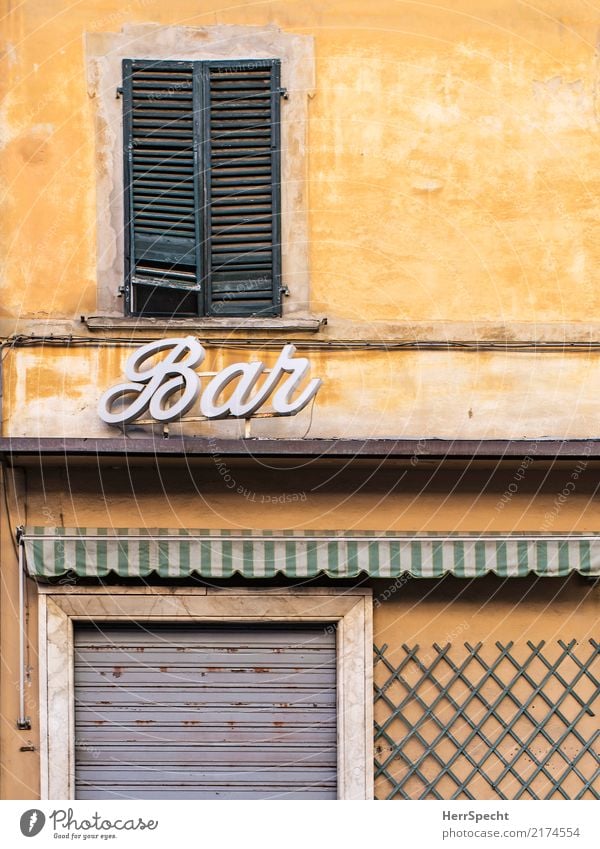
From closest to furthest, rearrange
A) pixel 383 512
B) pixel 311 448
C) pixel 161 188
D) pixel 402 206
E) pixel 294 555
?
pixel 294 555 < pixel 311 448 < pixel 383 512 < pixel 161 188 < pixel 402 206

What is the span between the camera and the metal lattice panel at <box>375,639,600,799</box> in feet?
43.7

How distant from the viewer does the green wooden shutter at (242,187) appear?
13.8 m

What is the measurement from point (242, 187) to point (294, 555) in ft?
9.00

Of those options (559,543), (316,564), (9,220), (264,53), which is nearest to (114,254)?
(9,220)

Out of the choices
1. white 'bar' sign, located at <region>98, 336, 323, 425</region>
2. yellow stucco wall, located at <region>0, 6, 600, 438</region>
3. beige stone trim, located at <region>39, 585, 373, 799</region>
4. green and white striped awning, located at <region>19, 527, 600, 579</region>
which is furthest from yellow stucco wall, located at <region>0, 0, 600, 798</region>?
green and white striped awning, located at <region>19, 527, 600, 579</region>

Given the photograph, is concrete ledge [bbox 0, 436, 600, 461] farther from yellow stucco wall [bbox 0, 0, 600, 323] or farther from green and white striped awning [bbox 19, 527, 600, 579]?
yellow stucco wall [bbox 0, 0, 600, 323]

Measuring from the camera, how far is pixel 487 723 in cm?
1340

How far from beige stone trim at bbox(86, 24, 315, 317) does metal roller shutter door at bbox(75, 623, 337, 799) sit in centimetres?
234

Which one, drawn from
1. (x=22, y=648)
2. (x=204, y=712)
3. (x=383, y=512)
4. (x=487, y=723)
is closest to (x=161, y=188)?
(x=383, y=512)

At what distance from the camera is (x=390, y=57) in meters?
14.0

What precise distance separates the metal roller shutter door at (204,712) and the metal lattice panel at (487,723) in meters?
0.43

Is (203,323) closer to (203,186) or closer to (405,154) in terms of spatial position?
(203,186)

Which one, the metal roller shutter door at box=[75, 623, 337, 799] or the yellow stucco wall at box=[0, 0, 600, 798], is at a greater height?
the yellow stucco wall at box=[0, 0, 600, 798]

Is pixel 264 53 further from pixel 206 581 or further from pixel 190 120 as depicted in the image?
pixel 206 581
